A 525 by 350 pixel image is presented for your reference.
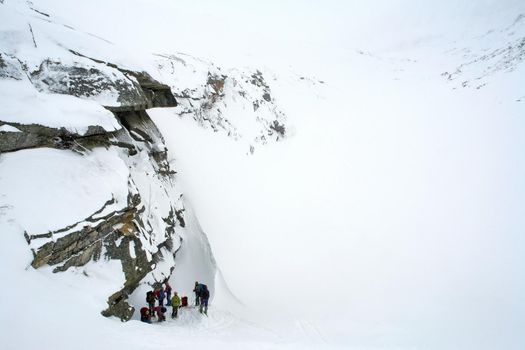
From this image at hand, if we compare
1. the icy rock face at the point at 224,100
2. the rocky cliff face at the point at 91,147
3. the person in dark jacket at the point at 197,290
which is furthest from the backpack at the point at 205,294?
the icy rock face at the point at 224,100

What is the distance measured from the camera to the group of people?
1043 centimetres

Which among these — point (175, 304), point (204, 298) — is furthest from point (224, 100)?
point (175, 304)

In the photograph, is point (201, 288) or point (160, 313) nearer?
point (160, 313)

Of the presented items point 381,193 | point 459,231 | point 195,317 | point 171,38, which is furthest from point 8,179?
point 171,38

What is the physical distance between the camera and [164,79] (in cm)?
2550

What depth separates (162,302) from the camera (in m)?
11.3

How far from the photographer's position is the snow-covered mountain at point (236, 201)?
347 inches

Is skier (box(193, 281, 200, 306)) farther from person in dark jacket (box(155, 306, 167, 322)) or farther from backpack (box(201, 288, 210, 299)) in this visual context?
person in dark jacket (box(155, 306, 167, 322))

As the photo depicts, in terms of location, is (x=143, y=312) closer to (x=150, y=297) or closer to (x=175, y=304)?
(x=150, y=297)

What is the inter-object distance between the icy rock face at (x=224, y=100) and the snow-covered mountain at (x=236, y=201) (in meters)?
0.23

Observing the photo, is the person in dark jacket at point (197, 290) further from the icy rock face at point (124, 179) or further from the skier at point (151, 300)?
the skier at point (151, 300)

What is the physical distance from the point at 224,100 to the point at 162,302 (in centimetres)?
2140

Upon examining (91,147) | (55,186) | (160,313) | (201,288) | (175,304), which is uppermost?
(91,147)

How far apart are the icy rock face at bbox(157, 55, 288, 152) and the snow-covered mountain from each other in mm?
231
